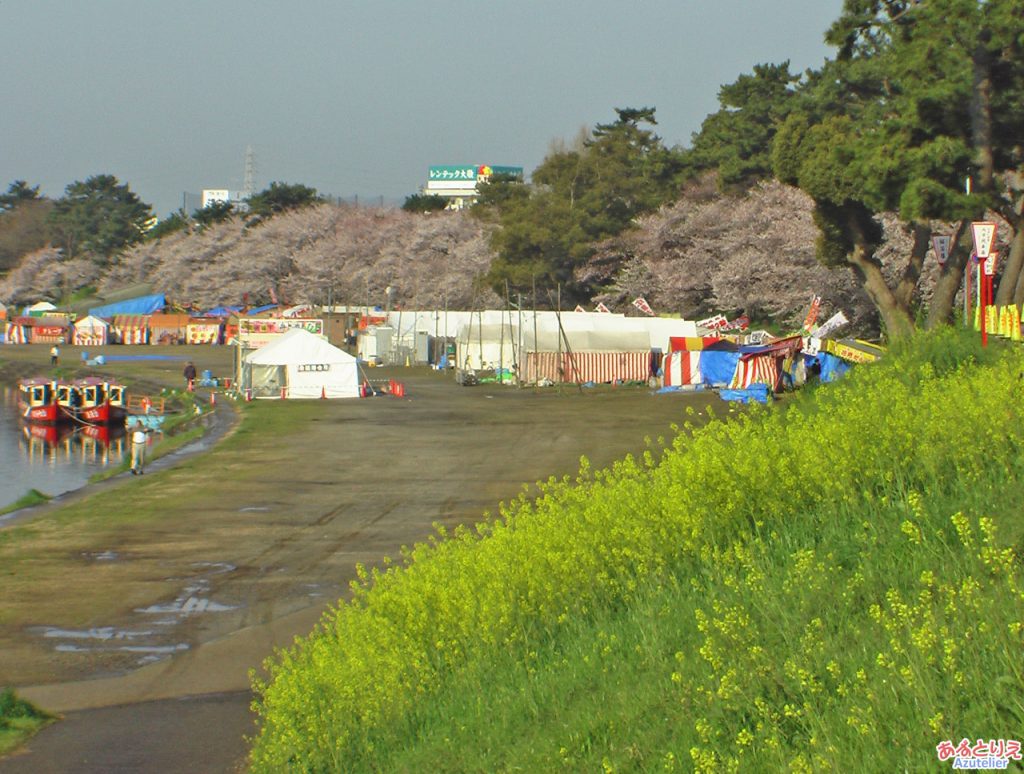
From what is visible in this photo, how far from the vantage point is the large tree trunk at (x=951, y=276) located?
29594 mm

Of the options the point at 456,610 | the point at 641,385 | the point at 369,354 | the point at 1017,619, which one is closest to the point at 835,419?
the point at 456,610

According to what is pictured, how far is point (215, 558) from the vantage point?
62.6ft

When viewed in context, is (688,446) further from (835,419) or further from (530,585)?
(530,585)

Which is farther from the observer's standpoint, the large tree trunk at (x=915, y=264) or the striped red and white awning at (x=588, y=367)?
the striped red and white awning at (x=588, y=367)

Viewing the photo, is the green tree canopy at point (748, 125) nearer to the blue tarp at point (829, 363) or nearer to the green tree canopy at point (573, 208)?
the green tree canopy at point (573, 208)

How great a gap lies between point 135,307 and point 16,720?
105127 millimetres

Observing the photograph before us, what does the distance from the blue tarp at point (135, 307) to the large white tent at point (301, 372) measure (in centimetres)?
6296

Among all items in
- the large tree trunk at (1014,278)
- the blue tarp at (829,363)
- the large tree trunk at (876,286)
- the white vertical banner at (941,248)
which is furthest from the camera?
the blue tarp at (829,363)

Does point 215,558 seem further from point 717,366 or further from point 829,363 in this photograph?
point 717,366

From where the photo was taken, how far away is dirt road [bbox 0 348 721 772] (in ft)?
37.5

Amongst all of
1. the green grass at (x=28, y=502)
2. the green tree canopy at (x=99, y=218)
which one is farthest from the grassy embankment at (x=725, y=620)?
the green tree canopy at (x=99, y=218)

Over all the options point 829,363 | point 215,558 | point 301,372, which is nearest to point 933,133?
point 829,363

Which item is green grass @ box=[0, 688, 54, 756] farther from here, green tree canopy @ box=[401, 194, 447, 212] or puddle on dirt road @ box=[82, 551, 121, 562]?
green tree canopy @ box=[401, 194, 447, 212]

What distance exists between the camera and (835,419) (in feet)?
30.3
